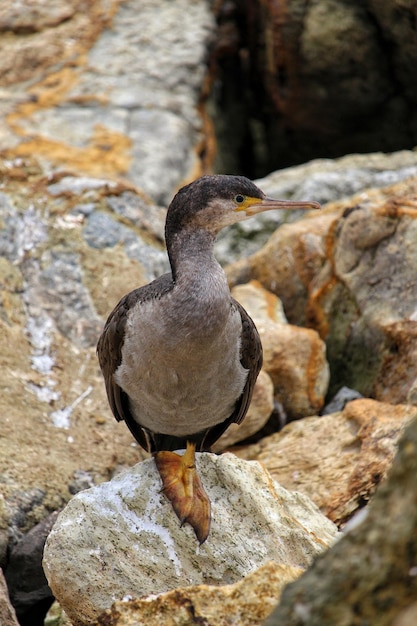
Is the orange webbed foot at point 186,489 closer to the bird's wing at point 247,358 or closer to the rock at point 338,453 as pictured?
the bird's wing at point 247,358

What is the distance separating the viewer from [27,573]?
4691 mm

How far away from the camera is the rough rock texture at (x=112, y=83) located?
8.75 metres

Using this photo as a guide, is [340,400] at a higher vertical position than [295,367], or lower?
lower

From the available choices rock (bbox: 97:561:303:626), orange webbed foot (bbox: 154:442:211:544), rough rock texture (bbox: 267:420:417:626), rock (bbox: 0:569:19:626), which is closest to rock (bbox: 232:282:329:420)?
orange webbed foot (bbox: 154:442:211:544)

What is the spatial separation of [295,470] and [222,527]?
3.87 ft

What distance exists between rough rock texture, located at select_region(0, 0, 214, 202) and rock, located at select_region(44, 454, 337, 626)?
185 inches

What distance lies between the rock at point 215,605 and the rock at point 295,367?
9.11 feet

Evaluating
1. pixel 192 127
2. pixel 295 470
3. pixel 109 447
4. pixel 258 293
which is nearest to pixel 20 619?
pixel 109 447

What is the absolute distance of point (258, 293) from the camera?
267 inches

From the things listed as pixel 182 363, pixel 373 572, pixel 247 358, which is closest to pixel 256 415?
pixel 247 358

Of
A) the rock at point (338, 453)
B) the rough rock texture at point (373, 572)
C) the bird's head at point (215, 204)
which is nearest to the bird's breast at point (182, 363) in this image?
the bird's head at point (215, 204)

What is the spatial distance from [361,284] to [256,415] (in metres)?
1.36

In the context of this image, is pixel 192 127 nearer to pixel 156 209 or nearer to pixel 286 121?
pixel 286 121

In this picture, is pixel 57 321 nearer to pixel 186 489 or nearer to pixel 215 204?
pixel 215 204
